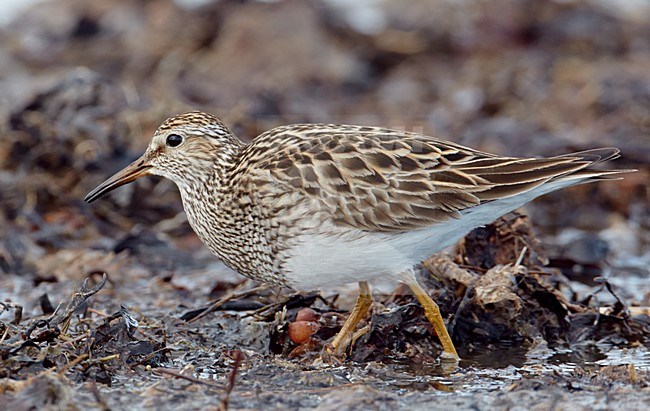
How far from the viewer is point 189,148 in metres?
6.05

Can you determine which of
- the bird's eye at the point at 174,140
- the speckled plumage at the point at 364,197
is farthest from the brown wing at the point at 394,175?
the bird's eye at the point at 174,140

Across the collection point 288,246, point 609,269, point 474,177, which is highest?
point 474,177

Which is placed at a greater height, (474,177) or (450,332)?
(474,177)

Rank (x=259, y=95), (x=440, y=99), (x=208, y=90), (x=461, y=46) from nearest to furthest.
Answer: (x=259, y=95) → (x=208, y=90) → (x=440, y=99) → (x=461, y=46)

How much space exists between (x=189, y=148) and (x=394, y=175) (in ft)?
4.33

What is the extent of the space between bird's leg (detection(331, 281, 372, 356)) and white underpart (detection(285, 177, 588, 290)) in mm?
252

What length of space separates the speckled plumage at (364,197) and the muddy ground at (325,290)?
430mm

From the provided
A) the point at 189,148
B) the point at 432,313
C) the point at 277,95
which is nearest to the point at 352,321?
the point at 432,313

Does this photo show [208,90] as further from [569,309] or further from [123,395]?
[123,395]

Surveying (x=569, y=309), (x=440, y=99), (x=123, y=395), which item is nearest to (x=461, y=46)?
(x=440, y=99)

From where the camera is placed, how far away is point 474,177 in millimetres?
5457

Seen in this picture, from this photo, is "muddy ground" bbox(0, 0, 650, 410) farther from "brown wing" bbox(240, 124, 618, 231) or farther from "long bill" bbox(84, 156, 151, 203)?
"long bill" bbox(84, 156, 151, 203)

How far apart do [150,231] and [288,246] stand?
2661mm

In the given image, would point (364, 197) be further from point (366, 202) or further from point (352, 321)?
point (352, 321)
